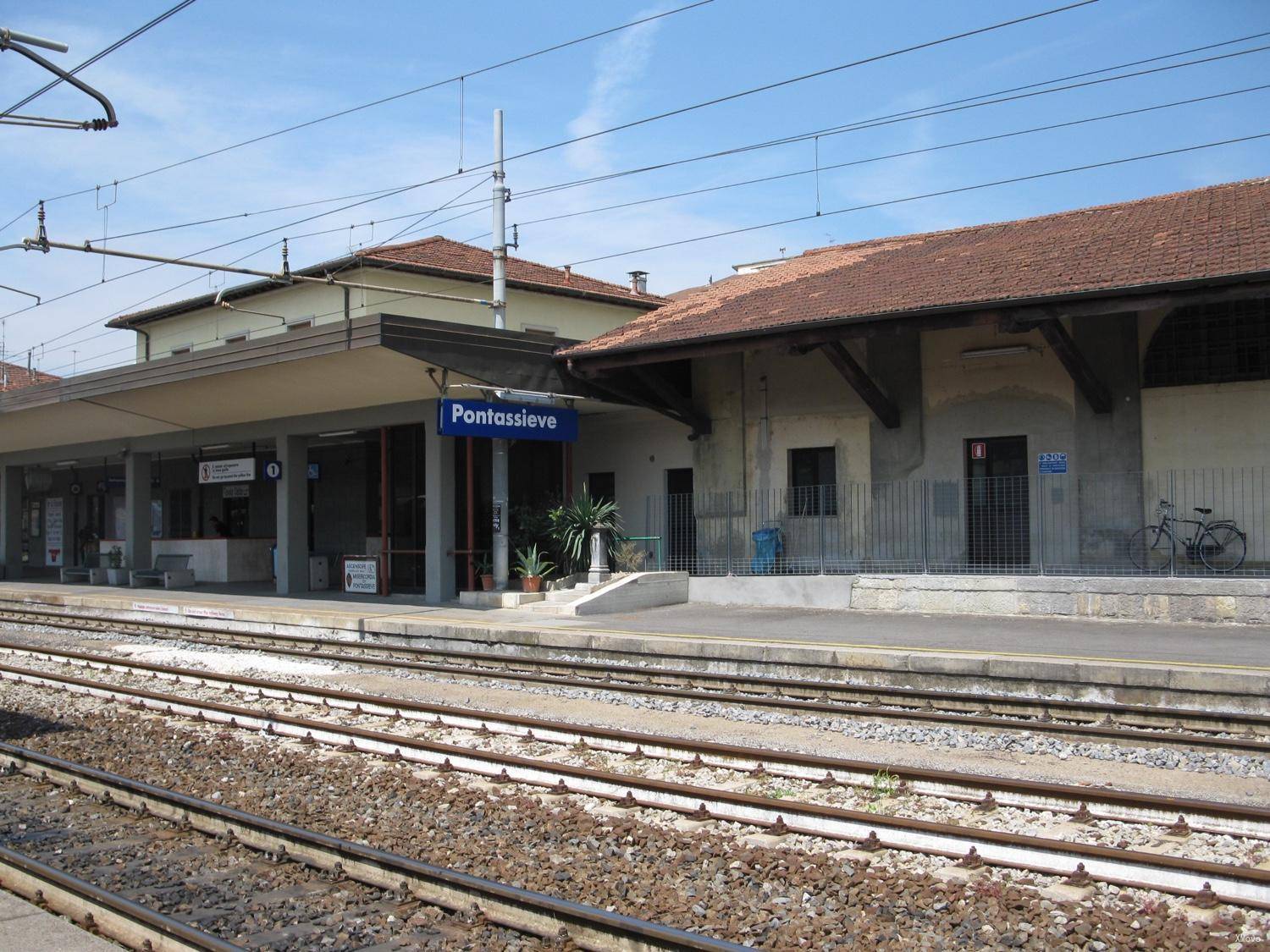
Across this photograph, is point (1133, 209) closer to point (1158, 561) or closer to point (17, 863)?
point (1158, 561)

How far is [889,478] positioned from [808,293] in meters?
3.71

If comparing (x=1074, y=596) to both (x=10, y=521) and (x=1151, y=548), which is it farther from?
(x=10, y=521)

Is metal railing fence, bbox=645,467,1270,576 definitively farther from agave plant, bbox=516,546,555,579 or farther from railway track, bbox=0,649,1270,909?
railway track, bbox=0,649,1270,909

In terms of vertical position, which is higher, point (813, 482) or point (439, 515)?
point (813, 482)

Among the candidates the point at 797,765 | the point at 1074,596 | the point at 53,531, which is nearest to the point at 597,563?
the point at 1074,596

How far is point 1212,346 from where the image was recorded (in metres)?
16.8

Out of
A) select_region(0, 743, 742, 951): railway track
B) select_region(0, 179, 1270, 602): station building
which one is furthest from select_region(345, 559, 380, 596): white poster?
select_region(0, 743, 742, 951): railway track

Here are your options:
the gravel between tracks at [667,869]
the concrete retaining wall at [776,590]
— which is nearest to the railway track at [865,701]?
the gravel between tracks at [667,869]

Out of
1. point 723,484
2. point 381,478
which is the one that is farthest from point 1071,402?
point 381,478

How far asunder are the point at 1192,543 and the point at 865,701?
795 cm

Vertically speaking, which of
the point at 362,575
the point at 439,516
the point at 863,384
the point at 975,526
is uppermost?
the point at 863,384

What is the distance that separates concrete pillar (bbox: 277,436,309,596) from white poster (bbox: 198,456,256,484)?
8.08 feet

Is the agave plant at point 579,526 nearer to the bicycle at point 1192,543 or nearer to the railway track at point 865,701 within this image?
the railway track at point 865,701

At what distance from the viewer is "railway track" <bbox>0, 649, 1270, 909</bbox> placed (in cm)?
575
